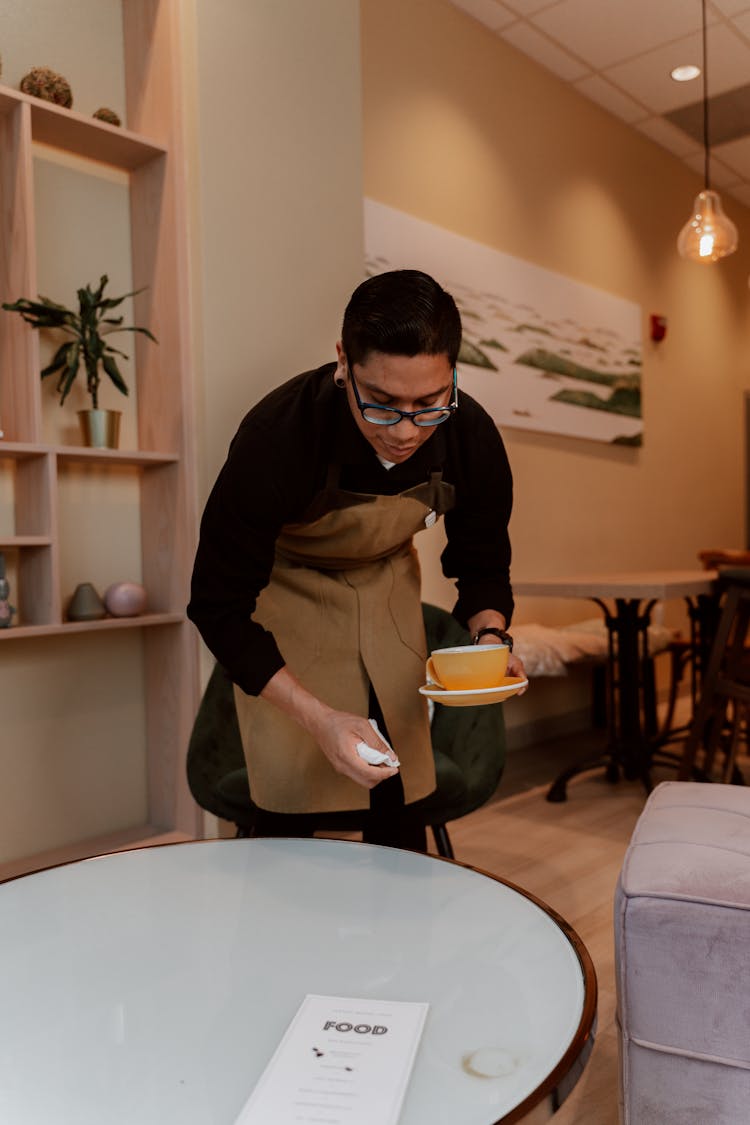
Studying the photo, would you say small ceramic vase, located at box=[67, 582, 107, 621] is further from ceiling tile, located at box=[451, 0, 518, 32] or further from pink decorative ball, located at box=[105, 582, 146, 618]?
ceiling tile, located at box=[451, 0, 518, 32]

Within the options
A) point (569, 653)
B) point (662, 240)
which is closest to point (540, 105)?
point (662, 240)

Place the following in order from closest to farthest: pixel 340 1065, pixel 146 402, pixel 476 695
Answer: pixel 340 1065 → pixel 476 695 → pixel 146 402

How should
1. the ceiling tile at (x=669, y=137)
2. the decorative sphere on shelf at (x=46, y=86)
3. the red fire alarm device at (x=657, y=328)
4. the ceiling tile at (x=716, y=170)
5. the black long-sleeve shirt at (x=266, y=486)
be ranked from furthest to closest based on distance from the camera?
the ceiling tile at (x=716, y=170), the red fire alarm device at (x=657, y=328), the ceiling tile at (x=669, y=137), the decorative sphere on shelf at (x=46, y=86), the black long-sleeve shirt at (x=266, y=486)

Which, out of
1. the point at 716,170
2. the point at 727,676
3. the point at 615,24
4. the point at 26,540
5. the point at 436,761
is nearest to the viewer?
the point at 436,761

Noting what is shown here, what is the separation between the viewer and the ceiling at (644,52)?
3885 mm

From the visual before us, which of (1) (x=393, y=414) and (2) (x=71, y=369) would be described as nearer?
(1) (x=393, y=414)

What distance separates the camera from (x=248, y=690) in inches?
51.1

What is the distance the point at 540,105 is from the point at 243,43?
2337mm

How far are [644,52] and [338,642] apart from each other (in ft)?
12.8

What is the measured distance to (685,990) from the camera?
1157mm

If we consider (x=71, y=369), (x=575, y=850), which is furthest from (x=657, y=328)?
(x=71, y=369)

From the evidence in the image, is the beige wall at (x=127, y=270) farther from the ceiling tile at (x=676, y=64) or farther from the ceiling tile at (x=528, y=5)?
the ceiling tile at (x=676, y=64)

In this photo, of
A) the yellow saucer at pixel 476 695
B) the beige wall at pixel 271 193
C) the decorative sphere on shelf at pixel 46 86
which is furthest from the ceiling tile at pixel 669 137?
the yellow saucer at pixel 476 695

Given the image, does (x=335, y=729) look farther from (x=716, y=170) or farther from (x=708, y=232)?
(x=716, y=170)
